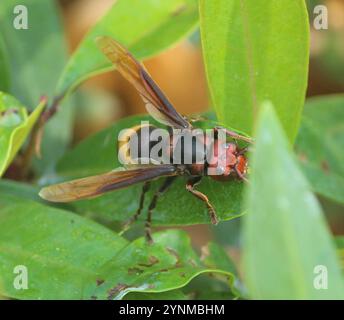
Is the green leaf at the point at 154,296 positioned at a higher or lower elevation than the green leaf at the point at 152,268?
lower

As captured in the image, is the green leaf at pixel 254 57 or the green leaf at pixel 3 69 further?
the green leaf at pixel 3 69

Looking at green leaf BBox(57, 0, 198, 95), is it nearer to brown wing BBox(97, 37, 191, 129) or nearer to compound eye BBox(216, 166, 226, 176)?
brown wing BBox(97, 37, 191, 129)

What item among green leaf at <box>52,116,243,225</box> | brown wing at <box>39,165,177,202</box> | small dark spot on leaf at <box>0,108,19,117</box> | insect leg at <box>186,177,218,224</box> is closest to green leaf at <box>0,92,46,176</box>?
small dark spot on leaf at <box>0,108,19,117</box>

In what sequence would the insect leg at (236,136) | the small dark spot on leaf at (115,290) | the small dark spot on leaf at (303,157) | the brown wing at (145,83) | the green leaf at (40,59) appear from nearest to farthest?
the small dark spot on leaf at (115,290), the insect leg at (236,136), the brown wing at (145,83), the small dark spot on leaf at (303,157), the green leaf at (40,59)

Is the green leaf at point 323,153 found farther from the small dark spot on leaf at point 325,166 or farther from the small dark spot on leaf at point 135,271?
the small dark spot on leaf at point 135,271

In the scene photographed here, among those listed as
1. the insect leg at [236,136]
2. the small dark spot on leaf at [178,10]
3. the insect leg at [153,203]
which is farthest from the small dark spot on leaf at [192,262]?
the small dark spot on leaf at [178,10]

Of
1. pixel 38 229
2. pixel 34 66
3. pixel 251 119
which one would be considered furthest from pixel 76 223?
pixel 34 66
